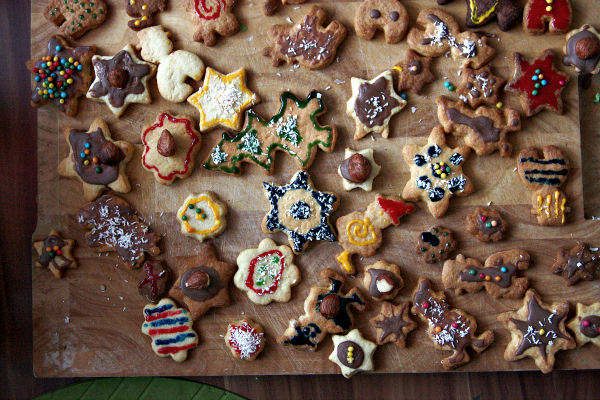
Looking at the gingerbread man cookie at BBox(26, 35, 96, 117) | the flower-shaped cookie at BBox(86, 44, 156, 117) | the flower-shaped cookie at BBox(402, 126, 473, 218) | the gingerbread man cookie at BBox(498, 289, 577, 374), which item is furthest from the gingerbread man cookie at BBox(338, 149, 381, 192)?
the gingerbread man cookie at BBox(26, 35, 96, 117)

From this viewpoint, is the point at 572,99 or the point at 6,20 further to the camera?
the point at 6,20

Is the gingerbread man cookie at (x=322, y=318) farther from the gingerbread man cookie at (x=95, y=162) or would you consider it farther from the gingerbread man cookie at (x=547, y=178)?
the gingerbread man cookie at (x=95, y=162)

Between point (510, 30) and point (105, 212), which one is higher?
point (510, 30)

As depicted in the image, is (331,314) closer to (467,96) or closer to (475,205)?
(475,205)

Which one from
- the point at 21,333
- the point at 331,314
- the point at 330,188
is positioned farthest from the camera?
the point at 21,333

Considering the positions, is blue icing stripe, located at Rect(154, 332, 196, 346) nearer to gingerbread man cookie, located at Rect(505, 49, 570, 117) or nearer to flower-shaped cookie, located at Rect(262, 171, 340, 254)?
flower-shaped cookie, located at Rect(262, 171, 340, 254)

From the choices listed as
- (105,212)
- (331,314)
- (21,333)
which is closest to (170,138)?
(105,212)

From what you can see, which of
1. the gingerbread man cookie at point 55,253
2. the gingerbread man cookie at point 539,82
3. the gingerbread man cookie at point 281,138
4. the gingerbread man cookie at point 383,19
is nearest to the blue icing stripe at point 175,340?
the gingerbread man cookie at point 55,253
